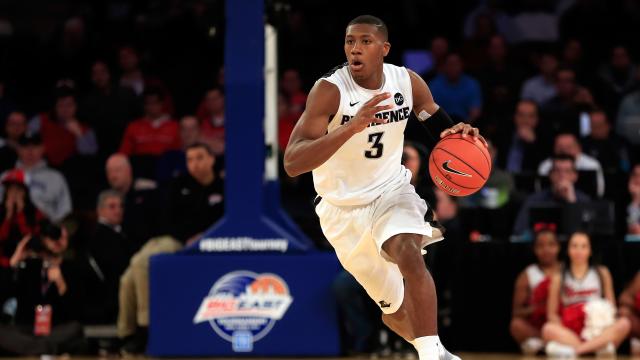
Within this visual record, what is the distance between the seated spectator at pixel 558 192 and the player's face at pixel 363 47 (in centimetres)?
467

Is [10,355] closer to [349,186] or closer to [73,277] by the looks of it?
[73,277]

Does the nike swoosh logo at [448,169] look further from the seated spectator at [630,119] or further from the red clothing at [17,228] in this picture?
the seated spectator at [630,119]

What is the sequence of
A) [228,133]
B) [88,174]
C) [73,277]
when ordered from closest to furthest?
[228,133] → [73,277] → [88,174]

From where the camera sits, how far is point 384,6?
15.7m

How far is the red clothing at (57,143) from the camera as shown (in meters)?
13.2

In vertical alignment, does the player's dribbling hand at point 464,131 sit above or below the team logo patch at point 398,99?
below

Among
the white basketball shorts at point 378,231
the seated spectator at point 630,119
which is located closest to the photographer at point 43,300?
the white basketball shorts at point 378,231

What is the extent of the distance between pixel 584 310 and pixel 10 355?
490cm

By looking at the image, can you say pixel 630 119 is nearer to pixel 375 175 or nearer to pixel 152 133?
pixel 152 133

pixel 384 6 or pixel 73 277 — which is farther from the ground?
pixel 384 6

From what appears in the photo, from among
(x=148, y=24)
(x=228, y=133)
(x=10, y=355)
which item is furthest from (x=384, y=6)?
(x=10, y=355)

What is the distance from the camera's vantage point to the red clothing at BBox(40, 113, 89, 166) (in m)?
13.2

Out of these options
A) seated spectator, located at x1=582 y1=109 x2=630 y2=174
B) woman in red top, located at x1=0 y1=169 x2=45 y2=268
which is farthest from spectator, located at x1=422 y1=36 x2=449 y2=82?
woman in red top, located at x1=0 y1=169 x2=45 y2=268

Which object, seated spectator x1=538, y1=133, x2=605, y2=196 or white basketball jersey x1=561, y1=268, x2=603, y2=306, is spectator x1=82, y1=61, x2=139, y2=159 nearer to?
seated spectator x1=538, y1=133, x2=605, y2=196
